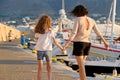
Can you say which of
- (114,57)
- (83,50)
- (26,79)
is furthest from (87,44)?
(114,57)

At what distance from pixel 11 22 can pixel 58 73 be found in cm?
11714

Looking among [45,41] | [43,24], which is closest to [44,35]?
[45,41]

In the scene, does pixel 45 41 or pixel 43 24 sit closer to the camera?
pixel 43 24

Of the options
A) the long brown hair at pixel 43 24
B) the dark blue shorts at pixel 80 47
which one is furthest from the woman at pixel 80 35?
the long brown hair at pixel 43 24

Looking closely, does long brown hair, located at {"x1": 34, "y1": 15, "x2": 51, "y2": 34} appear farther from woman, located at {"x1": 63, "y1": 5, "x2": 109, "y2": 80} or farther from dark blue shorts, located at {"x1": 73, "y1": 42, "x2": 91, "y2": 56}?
dark blue shorts, located at {"x1": 73, "y1": 42, "x2": 91, "y2": 56}

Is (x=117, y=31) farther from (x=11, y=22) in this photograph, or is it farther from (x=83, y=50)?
(x=11, y=22)

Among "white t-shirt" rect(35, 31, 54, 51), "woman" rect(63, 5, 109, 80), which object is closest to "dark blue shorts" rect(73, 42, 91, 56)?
"woman" rect(63, 5, 109, 80)

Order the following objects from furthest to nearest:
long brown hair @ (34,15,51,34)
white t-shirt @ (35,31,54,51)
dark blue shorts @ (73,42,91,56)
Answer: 1. white t-shirt @ (35,31,54,51)
2. long brown hair @ (34,15,51,34)
3. dark blue shorts @ (73,42,91,56)

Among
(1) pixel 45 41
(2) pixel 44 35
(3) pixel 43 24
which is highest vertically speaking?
(3) pixel 43 24

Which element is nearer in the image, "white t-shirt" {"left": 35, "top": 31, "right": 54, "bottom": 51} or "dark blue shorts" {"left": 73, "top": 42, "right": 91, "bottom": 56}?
"dark blue shorts" {"left": 73, "top": 42, "right": 91, "bottom": 56}

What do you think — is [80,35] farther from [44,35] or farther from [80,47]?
[44,35]

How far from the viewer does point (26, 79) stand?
41.8 ft

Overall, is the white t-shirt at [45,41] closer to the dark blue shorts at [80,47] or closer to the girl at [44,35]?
the girl at [44,35]

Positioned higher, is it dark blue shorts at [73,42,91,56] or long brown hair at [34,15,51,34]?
long brown hair at [34,15,51,34]
